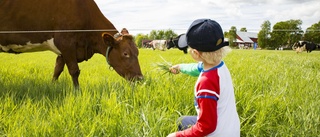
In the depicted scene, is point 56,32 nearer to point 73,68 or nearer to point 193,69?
point 73,68

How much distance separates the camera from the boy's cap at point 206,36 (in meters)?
1.91

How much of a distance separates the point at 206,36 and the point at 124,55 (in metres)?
2.69

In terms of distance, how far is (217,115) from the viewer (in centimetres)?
192

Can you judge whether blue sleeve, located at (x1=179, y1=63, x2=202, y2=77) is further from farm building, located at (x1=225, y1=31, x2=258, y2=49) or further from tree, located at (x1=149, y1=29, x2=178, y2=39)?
farm building, located at (x1=225, y1=31, x2=258, y2=49)

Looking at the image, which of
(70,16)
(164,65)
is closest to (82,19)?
(70,16)

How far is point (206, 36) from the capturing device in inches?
75.2

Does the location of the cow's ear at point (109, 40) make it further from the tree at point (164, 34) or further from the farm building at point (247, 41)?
the farm building at point (247, 41)

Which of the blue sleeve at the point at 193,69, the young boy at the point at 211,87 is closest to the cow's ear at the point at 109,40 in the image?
the blue sleeve at the point at 193,69

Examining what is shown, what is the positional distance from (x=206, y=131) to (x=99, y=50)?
3.25 metres

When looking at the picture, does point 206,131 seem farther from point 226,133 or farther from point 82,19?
point 82,19

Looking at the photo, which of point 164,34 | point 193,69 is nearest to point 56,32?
point 193,69

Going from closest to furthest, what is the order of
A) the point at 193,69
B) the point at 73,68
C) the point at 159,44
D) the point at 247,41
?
the point at 193,69, the point at 73,68, the point at 159,44, the point at 247,41

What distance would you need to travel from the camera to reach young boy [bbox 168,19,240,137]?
1.82 m

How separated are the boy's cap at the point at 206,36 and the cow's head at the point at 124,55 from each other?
2.45 m
